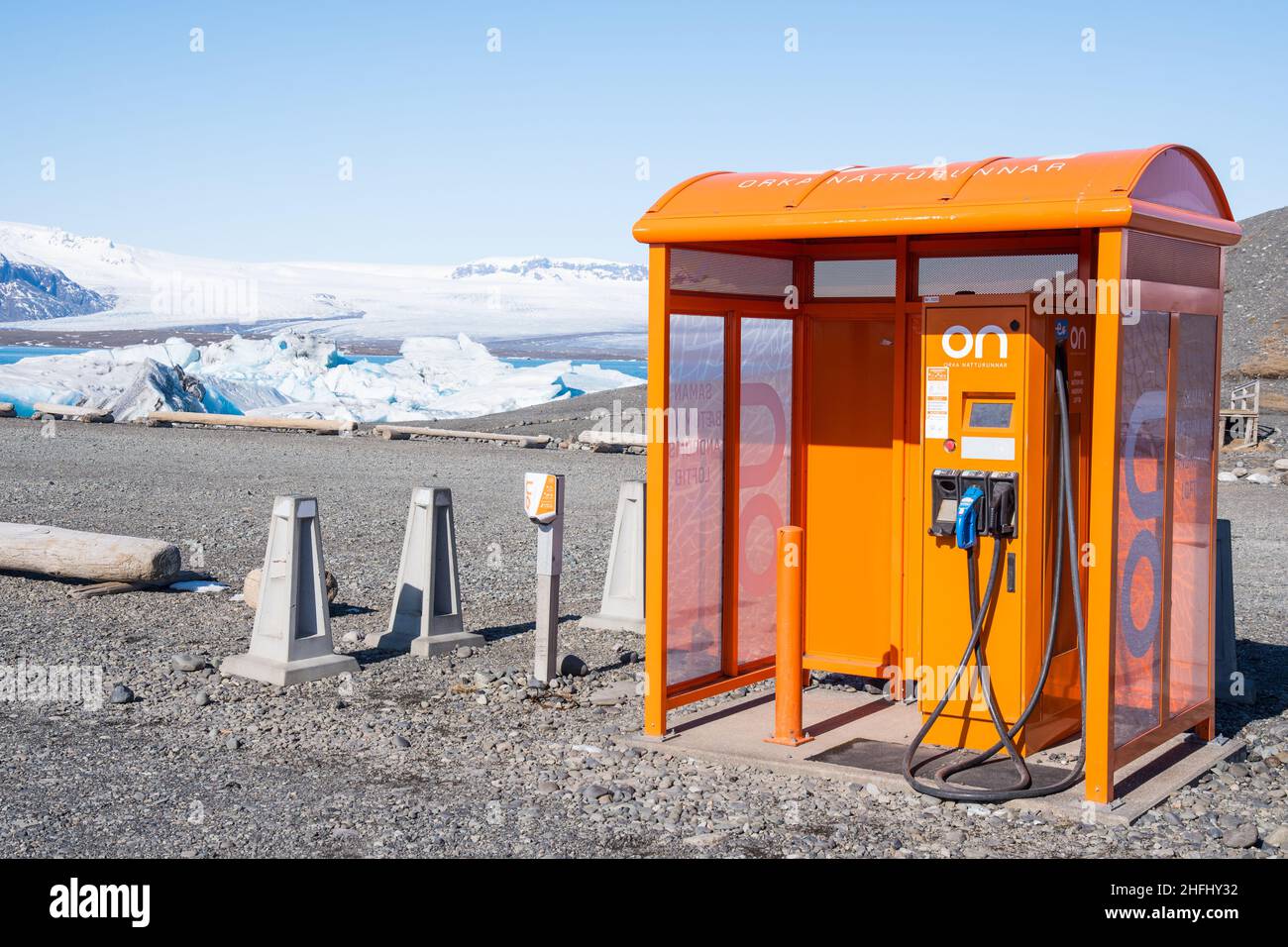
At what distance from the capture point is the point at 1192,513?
6.92 metres

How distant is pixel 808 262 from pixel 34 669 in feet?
17.3

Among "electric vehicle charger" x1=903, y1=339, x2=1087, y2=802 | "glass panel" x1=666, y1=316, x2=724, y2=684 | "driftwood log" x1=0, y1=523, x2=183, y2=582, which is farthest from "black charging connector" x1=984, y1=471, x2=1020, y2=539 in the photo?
"driftwood log" x1=0, y1=523, x2=183, y2=582

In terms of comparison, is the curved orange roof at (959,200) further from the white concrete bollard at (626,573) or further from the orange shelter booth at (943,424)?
the white concrete bollard at (626,573)

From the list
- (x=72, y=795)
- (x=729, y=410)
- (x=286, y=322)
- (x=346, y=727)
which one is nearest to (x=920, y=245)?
(x=729, y=410)

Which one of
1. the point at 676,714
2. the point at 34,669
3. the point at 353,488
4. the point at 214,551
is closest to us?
the point at 676,714

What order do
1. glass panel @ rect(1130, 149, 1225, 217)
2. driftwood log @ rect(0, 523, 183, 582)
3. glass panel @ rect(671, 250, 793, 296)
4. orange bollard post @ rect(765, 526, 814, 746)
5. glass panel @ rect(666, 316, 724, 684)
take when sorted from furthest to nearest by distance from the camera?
driftwood log @ rect(0, 523, 183, 582), glass panel @ rect(666, 316, 724, 684), glass panel @ rect(671, 250, 793, 296), orange bollard post @ rect(765, 526, 814, 746), glass panel @ rect(1130, 149, 1225, 217)

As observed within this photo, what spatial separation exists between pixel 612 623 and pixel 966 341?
421 centimetres

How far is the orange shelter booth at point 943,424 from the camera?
19.8 ft

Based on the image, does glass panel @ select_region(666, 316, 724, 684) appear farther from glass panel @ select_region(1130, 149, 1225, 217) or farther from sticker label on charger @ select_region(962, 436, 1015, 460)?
glass panel @ select_region(1130, 149, 1225, 217)

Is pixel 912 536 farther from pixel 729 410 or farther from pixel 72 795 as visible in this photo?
pixel 72 795

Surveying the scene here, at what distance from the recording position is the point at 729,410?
7691 millimetres

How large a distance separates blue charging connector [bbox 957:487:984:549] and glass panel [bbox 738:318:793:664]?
1610 mm

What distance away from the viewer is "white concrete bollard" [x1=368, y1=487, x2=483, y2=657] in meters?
9.14

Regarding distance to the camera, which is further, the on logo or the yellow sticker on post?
the yellow sticker on post
